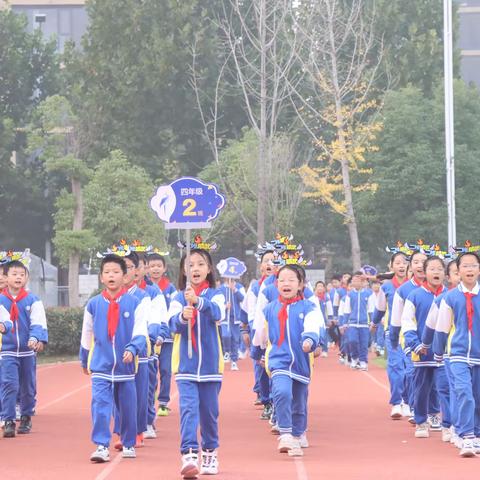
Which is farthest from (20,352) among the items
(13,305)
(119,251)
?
(119,251)

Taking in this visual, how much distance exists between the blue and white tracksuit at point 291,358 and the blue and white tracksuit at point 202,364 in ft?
3.70

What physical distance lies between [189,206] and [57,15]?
6154 cm

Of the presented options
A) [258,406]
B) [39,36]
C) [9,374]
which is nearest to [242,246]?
[39,36]

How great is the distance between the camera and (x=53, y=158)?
43031 millimetres

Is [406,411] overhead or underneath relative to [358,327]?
underneath

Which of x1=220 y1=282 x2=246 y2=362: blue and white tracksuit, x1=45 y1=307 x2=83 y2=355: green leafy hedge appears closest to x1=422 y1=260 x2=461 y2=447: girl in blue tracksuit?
x1=220 y1=282 x2=246 y2=362: blue and white tracksuit

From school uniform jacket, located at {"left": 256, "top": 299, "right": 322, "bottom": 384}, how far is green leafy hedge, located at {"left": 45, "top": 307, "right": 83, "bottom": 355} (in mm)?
18949

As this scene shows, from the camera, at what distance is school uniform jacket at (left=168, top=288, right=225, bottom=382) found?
11.7 metres

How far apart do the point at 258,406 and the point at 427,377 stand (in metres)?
4.52

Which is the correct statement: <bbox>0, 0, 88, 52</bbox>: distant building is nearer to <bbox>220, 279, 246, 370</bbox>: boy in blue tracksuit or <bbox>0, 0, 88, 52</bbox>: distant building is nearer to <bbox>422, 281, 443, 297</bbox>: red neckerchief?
<bbox>220, 279, 246, 370</bbox>: boy in blue tracksuit

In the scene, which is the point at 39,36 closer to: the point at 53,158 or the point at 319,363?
the point at 53,158

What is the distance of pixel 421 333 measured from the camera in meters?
14.4

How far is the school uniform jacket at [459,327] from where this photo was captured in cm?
1285

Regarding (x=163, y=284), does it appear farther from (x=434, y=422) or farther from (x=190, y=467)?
(x=190, y=467)
